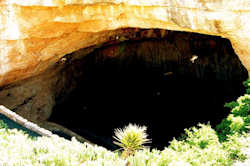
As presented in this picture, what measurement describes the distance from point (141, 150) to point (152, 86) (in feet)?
44.4

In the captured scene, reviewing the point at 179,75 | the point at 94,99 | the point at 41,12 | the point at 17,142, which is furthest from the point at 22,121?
the point at 179,75

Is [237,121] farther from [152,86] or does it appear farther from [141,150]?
[152,86]

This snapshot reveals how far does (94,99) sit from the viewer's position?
19.6m

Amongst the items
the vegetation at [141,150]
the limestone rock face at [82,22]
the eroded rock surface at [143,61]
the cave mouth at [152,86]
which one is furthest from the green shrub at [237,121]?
the eroded rock surface at [143,61]

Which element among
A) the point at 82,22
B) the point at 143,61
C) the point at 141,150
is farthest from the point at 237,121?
the point at 143,61

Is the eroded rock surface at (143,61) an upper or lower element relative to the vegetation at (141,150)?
upper

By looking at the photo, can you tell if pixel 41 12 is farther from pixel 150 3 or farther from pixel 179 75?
pixel 179 75

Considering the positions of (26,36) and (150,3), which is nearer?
(150,3)

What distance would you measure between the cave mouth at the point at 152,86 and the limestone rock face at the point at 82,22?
4.68m

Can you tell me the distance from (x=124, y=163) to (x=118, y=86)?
15261mm

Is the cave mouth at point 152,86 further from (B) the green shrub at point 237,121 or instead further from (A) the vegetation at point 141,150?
(A) the vegetation at point 141,150

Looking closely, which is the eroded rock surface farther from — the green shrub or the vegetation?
the green shrub

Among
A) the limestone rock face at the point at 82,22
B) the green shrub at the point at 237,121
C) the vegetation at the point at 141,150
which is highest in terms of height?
the limestone rock face at the point at 82,22

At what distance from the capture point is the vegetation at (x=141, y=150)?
6.04 meters
